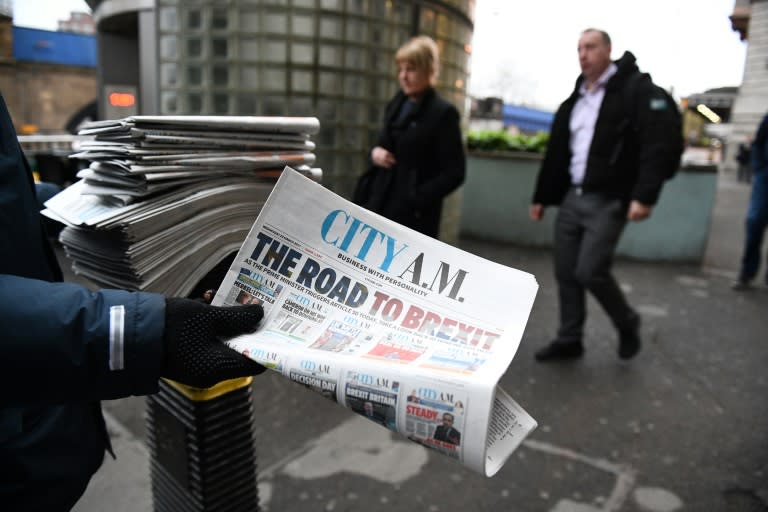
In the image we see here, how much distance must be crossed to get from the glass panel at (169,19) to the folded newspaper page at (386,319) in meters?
3.45

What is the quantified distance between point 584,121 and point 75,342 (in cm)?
293

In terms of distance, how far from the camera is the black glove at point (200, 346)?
2.76 ft

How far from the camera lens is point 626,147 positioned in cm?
295

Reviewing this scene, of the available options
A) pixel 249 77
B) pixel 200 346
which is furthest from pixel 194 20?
pixel 200 346

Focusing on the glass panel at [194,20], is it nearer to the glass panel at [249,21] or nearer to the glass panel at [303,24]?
the glass panel at [249,21]

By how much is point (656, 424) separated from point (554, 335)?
3.74ft

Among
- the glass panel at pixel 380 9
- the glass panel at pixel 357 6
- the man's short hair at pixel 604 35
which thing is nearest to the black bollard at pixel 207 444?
the man's short hair at pixel 604 35

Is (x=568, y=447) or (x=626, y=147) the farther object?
(x=626, y=147)

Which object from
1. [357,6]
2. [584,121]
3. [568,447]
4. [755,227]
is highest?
[357,6]

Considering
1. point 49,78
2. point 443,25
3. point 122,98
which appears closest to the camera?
point 443,25

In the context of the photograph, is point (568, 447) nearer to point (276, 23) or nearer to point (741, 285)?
point (276, 23)

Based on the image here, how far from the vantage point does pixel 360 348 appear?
33.4 inches

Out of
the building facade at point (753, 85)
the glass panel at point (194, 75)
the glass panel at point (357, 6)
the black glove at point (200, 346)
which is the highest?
the building facade at point (753, 85)

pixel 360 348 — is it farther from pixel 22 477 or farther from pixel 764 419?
pixel 764 419
